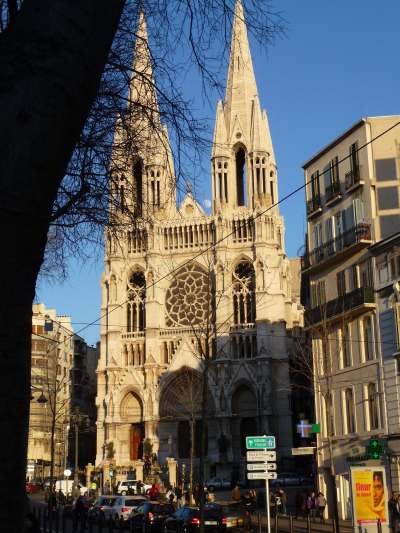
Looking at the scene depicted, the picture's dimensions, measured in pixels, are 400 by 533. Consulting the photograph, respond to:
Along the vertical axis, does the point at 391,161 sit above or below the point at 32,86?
above

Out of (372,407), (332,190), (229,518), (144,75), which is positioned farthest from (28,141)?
(332,190)

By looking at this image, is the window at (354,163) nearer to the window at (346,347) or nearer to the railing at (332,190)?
the railing at (332,190)

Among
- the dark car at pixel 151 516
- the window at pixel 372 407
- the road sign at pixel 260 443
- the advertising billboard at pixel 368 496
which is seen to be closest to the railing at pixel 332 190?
the window at pixel 372 407

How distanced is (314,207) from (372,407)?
10.8 metres

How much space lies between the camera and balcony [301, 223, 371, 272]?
3416 centimetres

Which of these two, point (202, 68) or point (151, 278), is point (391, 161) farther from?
point (151, 278)

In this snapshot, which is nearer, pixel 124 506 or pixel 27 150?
pixel 27 150

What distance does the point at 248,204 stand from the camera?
7381 cm

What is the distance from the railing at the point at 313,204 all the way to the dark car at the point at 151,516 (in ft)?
53.5

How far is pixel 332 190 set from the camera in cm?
3756

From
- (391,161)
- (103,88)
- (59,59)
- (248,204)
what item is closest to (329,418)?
(391,161)

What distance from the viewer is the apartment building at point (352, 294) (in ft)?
109

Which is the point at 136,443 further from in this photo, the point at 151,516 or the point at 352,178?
the point at 352,178

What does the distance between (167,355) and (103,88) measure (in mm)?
61934
